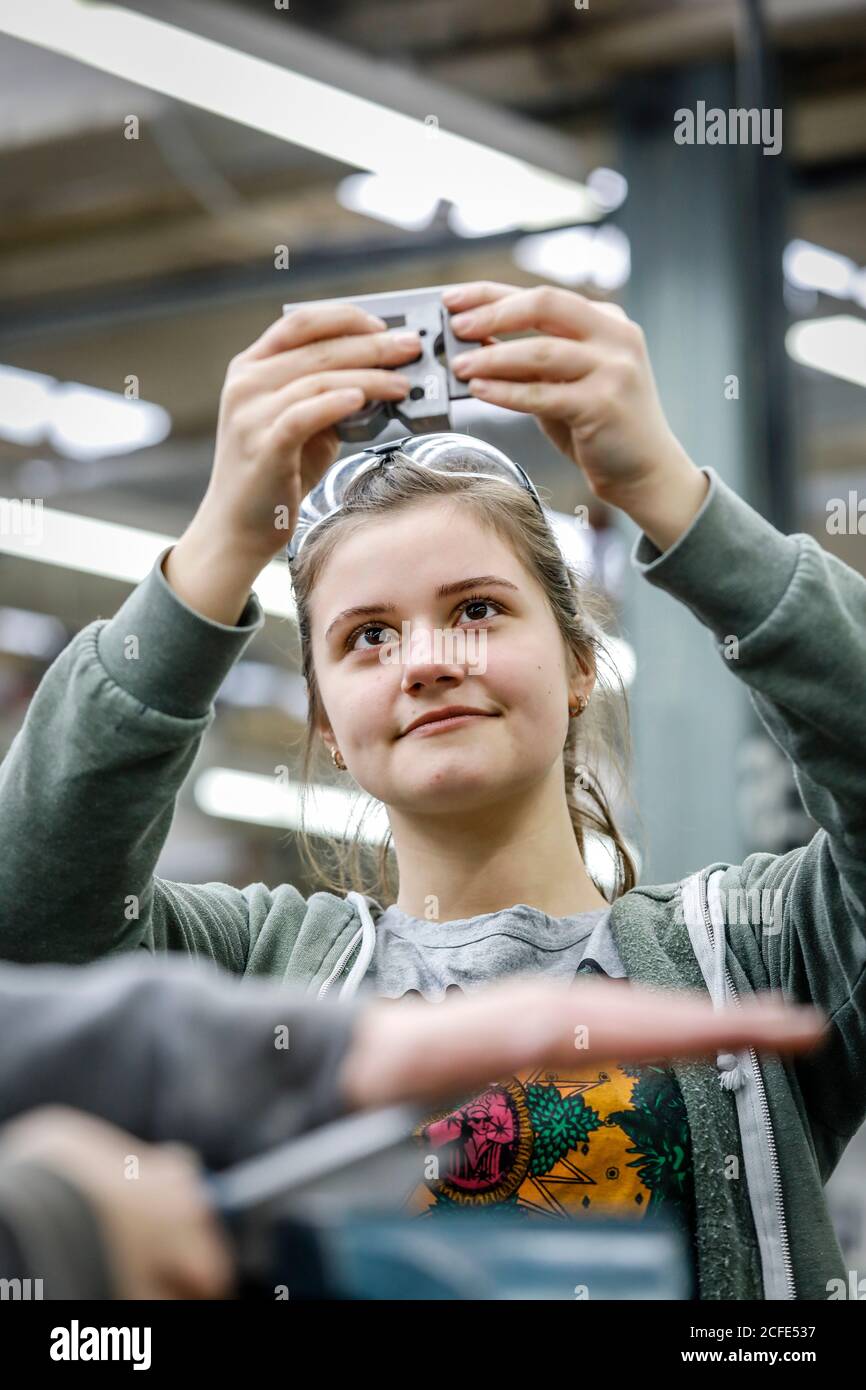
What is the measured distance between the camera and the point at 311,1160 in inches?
13.0

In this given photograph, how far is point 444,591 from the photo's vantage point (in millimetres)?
820

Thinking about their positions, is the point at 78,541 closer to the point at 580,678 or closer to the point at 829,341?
the point at 829,341

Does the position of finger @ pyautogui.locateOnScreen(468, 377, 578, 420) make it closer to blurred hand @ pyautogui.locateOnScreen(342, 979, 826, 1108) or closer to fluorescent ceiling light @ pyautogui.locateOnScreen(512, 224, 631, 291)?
blurred hand @ pyautogui.locateOnScreen(342, 979, 826, 1108)

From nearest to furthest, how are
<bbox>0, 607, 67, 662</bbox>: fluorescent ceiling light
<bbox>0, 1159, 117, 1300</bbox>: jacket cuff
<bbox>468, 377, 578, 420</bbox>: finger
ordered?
1. <bbox>0, 1159, 117, 1300</bbox>: jacket cuff
2. <bbox>468, 377, 578, 420</bbox>: finger
3. <bbox>0, 607, 67, 662</bbox>: fluorescent ceiling light

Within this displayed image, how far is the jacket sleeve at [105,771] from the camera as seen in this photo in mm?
721

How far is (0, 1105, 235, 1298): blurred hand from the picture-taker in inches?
12.5

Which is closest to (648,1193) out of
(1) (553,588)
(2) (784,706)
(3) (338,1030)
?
(2) (784,706)

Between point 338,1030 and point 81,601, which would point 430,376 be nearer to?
point 338,1030

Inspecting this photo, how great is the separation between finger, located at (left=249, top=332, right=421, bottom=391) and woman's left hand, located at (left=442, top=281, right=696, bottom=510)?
0.08 feet

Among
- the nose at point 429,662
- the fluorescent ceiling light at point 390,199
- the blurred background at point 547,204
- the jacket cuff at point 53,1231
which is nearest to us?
the jacket cuff at point 53,1231

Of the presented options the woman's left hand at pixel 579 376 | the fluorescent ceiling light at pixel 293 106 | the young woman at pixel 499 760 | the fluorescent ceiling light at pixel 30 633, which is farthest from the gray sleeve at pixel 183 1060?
the fluorescent ceiling light at pixel 30 633

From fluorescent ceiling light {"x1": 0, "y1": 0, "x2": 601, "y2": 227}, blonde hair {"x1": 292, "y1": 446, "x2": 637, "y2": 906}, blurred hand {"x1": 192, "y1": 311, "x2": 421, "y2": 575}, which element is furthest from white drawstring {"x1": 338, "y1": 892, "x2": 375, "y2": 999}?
fluorescent ceiling light {"x1": 0, "y1": 0, "x2": 601, "y2": 227}

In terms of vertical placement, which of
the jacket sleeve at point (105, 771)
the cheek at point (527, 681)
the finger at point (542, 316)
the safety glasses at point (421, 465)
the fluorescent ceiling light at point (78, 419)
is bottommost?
the jacket sleeve at point (105, 771)

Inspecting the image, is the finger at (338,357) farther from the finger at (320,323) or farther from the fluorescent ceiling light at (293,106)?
the fluorescent ceiling light at (293,106)
